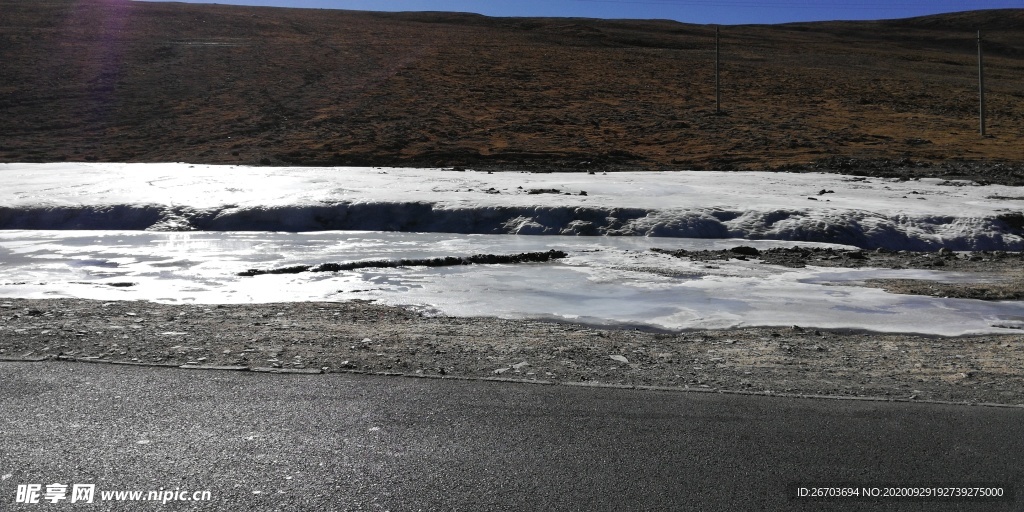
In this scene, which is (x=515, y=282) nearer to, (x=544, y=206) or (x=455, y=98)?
(x=544, y=206)

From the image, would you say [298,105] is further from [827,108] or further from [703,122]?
[827,108]

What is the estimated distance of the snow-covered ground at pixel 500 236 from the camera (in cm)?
903

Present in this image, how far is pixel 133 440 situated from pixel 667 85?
40319 mm

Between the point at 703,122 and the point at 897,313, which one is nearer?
the point at 897,313

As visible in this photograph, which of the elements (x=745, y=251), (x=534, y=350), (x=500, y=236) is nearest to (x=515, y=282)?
(x=534, y=350)

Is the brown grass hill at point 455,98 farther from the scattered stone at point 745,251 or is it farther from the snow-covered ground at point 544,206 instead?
the scattered stone at point 745,251

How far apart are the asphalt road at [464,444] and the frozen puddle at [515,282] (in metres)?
2.74

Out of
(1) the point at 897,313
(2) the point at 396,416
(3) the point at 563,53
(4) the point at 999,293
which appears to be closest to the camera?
(2) the point at 396,416

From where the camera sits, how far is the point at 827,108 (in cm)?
3875

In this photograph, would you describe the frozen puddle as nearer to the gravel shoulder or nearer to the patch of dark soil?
the patch of dark soil

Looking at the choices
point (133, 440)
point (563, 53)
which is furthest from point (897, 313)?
point (563, 53)

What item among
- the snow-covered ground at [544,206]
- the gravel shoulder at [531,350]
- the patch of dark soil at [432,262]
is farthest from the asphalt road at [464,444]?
the snow-covered ground at [544,206]

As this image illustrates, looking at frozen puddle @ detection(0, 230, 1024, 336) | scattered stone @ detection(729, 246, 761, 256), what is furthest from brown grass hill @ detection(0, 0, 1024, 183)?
frozen puddle @ detection(0, 230, 1024, 336)

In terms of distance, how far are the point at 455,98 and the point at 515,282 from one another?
29.1m
